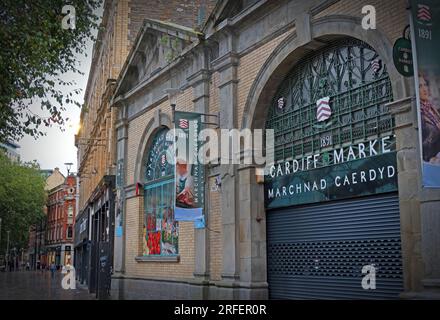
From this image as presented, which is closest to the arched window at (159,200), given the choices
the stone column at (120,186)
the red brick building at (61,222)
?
the stone column at (120,186)

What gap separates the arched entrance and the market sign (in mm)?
19

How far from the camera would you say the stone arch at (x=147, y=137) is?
1692cm

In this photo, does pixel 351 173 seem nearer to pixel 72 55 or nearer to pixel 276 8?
pixel 276 8

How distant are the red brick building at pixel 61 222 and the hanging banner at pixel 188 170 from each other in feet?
220

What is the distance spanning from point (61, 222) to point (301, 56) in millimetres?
83568

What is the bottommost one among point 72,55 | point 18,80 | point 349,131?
point 349,131

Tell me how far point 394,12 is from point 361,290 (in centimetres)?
480

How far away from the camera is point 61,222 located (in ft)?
293

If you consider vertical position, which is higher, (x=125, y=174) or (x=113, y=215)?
(x=125, y=174)

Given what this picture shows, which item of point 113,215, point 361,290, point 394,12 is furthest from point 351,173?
point 113,215

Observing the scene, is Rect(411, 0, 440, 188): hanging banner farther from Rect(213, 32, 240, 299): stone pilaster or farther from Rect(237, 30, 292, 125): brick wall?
Rect(213, 32, 240, 299): stone pilaster

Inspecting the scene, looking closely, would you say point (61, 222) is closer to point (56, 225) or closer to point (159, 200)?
point (56, 225)

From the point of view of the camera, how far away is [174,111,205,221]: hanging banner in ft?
44.1

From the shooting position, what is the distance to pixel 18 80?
1228 cm
